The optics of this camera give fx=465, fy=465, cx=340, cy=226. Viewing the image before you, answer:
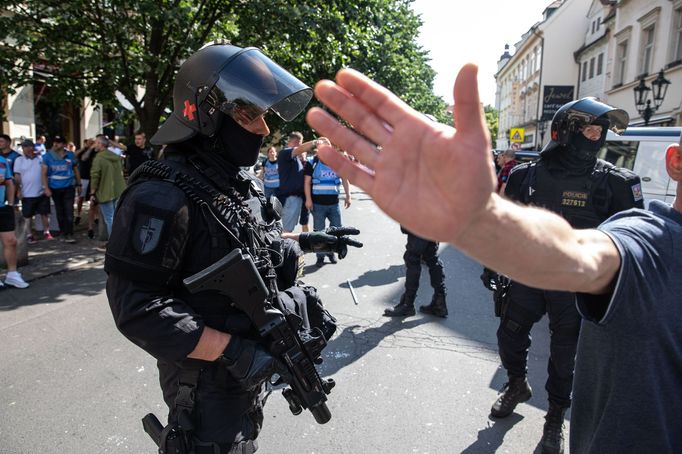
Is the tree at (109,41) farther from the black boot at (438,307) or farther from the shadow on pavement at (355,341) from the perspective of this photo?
the black boot at (438,307)

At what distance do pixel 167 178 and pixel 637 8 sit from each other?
2455 cm

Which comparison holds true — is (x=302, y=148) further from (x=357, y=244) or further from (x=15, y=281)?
(x=357, y=244)

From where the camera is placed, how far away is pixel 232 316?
163 centimetres

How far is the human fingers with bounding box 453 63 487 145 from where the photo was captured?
766mm

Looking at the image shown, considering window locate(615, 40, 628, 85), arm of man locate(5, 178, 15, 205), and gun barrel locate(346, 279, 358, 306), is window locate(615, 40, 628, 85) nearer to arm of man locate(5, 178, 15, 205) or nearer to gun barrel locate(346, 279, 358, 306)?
gun barrel locate(346, 279, 358, 306)

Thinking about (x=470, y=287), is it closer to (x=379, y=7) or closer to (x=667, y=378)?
(x=667, y=378)

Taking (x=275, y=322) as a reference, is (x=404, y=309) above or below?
below

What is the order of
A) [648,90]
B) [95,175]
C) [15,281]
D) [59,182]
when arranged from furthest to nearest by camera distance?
[648,90]
[59,182]
[95,175]
[15,281]

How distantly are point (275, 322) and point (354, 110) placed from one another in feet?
3.07

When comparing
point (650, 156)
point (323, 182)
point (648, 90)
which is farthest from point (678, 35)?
point (323, 182)

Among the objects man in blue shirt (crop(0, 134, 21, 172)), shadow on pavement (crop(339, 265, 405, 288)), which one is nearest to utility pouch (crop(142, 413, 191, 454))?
shadow on pavement (crop(339, 265, 405, 288))

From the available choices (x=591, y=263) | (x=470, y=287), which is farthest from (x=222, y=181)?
(x=470, y=287)

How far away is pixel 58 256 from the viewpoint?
7.14m

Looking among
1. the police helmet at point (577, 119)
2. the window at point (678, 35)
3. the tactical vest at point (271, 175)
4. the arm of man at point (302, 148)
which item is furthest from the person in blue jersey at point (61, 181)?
the window at point (678, 35)
